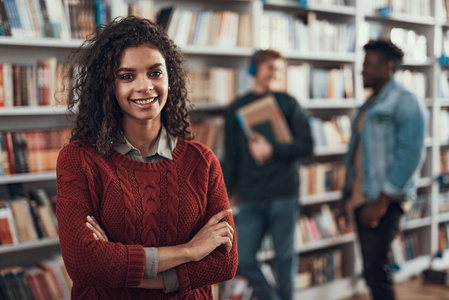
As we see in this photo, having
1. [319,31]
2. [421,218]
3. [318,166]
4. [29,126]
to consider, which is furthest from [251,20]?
[421,218]

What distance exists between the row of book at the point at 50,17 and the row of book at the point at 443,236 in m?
3.63

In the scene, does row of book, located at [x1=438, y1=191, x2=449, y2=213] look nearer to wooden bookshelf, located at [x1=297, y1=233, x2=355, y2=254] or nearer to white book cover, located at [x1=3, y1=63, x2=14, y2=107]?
wooden bookshelf, located at [x1=297, y1=233, x2=355, y2=254]

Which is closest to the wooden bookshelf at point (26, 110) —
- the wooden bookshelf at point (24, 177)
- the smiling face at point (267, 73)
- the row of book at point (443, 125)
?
the wooden bookshelf at point (24, 177)

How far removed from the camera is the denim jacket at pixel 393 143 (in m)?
2.59

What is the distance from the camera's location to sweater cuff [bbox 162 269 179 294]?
135cm

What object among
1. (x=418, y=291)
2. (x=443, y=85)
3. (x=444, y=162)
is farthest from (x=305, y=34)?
(x=418, y=291)

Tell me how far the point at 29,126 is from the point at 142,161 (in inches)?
63.4

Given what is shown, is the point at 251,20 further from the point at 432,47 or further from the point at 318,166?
the point at 432,47

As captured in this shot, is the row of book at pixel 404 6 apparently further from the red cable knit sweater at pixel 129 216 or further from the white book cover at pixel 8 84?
the red cable knit sweater at pixel 129 216

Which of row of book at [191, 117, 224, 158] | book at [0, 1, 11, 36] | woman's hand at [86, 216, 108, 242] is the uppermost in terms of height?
book at [0, 1, 11, 36]

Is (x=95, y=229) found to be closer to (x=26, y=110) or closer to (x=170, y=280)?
(x=170, y=280)

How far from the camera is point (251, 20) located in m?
3.19

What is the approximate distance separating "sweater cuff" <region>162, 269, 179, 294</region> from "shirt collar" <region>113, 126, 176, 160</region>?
33 centimetres

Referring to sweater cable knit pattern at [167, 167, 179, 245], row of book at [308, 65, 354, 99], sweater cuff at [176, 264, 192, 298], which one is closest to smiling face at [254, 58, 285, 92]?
row of book at [308, 65, 354, 99]
